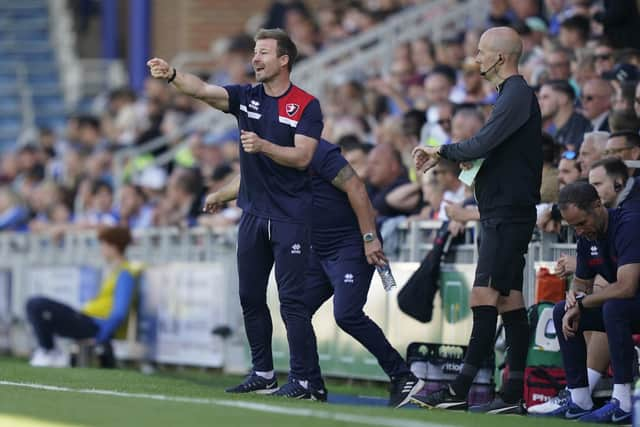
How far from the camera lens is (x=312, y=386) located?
9.97m

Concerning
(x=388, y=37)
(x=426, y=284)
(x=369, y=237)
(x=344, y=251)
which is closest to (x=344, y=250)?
(x=344, y=251)

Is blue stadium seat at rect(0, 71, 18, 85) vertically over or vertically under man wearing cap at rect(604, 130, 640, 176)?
over

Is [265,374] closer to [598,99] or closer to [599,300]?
[599,300]

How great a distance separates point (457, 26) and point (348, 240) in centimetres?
927

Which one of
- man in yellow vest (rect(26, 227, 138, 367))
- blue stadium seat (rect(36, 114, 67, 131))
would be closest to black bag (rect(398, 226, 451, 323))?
man in yellow vest (rect(26, 227, 138, 367))

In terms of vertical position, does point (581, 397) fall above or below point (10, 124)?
→ below

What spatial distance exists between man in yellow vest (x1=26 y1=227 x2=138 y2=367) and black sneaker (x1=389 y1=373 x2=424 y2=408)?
5810 mm

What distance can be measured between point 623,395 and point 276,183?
2.55 meters

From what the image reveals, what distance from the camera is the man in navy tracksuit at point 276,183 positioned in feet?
32.5

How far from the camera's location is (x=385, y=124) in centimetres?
1511

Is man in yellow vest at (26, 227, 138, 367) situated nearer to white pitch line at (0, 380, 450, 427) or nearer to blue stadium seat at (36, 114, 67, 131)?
white pitch line at (0, 380, 450, 427)

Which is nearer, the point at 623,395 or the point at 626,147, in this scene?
the point at 623,395

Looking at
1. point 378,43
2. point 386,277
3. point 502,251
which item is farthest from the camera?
point 378,43

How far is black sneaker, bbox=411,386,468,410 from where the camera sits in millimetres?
9484
